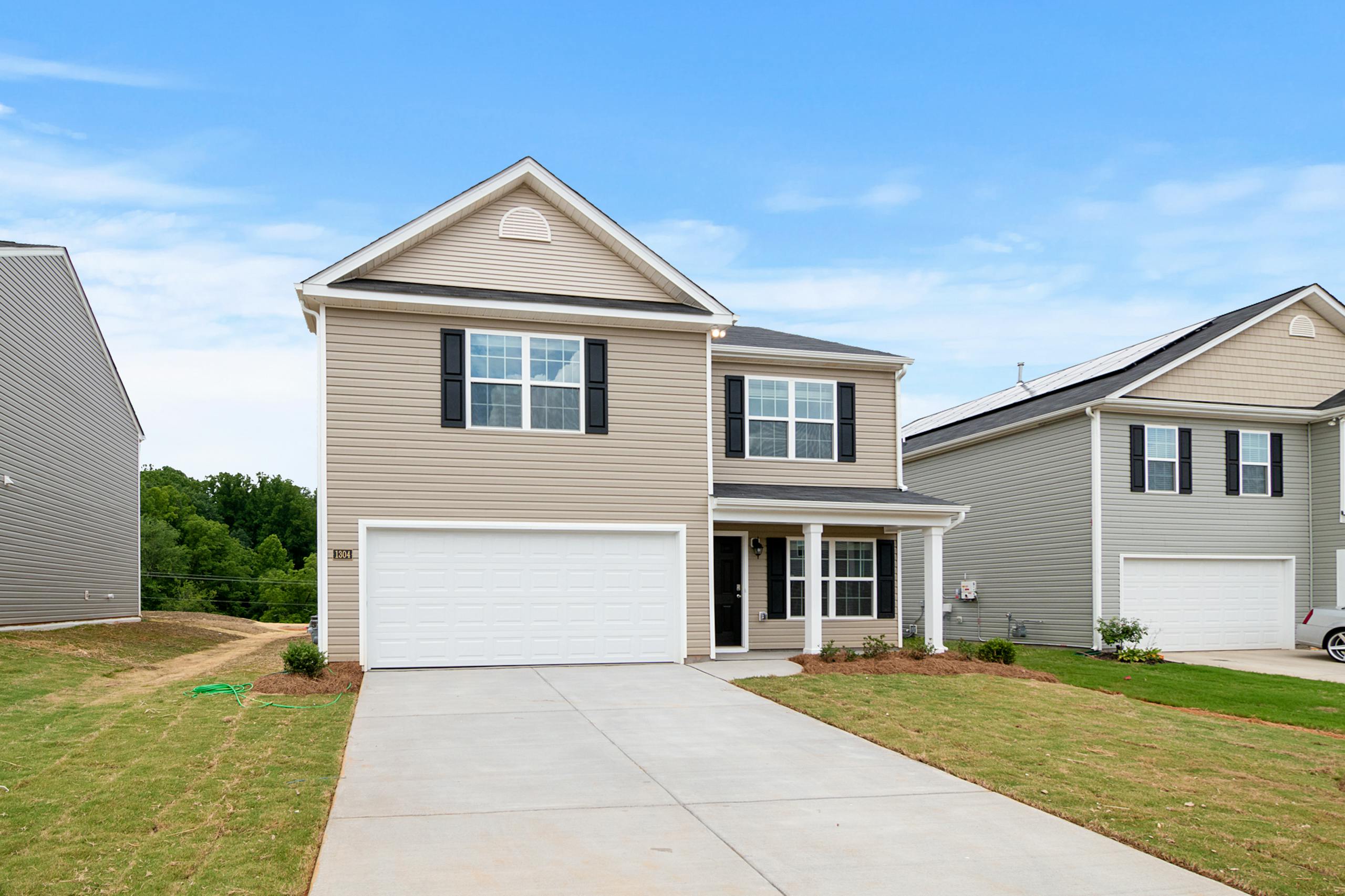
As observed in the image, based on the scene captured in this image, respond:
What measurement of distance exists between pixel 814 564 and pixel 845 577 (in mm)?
2555

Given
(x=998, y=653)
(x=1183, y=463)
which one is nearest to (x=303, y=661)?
(x=998, y=653)

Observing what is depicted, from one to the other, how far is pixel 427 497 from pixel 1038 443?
1384cm

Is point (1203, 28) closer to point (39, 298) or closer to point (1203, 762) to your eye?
point (1203, 762)

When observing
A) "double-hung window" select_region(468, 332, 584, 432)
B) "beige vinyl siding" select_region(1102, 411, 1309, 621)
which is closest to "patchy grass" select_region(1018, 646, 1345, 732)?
"beige vinyl siding" select_region(1102, 411, 1309, 621)

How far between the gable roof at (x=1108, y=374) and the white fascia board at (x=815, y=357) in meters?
4.88

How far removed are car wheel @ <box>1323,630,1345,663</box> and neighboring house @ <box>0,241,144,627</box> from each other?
79.8ft

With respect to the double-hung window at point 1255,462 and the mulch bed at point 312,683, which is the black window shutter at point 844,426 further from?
the double-hung window at point 1255,462

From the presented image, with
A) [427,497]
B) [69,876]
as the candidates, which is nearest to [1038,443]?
[427,497]

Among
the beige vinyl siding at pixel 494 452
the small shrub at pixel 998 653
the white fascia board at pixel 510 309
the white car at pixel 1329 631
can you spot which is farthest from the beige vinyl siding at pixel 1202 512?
the white fascia board at pixel 510 309

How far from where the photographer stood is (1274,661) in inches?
767

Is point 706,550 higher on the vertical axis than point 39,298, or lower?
lower

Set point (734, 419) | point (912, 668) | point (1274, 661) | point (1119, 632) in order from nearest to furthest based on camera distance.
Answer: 1. point (912, 668)
2. point (734, 419)
3. point (1274, 661)
4. point (1119, 632)

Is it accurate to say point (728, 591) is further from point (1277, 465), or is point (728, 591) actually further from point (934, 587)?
point (1277, 465)

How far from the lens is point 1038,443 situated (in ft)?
73.9
